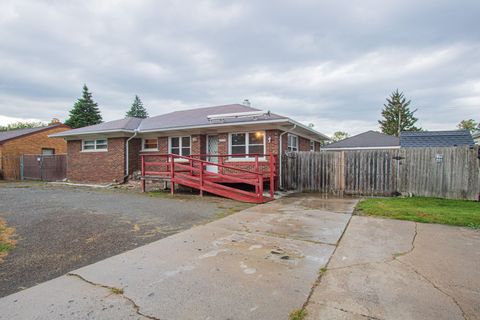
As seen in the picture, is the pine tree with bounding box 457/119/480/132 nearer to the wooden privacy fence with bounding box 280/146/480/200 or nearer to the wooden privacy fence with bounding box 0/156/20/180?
the wooden privacy fence with bounding box 280/146/480/200

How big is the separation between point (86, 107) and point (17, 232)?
38.8 m

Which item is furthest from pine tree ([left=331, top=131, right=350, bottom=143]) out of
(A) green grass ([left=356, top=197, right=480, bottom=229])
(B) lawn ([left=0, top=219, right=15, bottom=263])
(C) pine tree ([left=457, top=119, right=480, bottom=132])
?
(B) lawn ([left=0, top=219, right=15, bottom=263])

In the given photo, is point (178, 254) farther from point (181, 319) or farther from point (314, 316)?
point (314, 316)

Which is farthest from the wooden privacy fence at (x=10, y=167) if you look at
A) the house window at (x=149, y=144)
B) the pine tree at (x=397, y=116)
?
the pine tree at (x=397, y=116)

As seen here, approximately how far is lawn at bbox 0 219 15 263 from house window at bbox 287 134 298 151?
10.7 m

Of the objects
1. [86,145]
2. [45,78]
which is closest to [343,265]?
[86,145]

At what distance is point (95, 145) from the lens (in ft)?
50.6

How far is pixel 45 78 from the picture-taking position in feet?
57.9

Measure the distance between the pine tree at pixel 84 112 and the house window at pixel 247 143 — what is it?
1318 inches

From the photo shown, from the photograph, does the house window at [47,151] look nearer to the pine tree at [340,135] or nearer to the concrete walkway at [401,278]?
the concrete walkway at [401,278]

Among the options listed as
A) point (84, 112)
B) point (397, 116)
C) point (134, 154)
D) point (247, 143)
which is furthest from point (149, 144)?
point (397, 116)

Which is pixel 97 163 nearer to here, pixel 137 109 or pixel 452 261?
pixel 452 261

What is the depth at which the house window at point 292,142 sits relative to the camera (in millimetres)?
12747

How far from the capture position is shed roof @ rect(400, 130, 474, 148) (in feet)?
55.1
